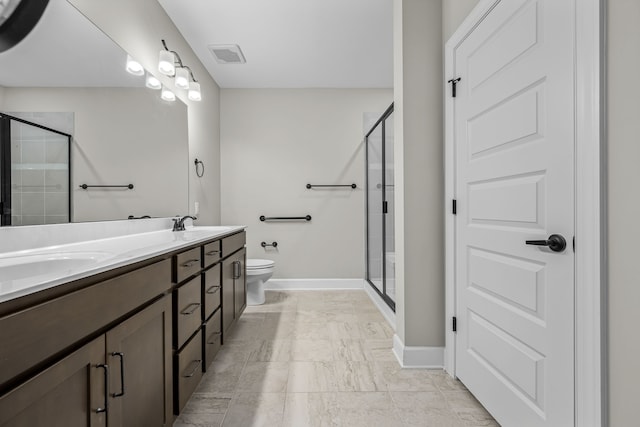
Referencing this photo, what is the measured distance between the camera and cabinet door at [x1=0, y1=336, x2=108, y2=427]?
2.04 feet

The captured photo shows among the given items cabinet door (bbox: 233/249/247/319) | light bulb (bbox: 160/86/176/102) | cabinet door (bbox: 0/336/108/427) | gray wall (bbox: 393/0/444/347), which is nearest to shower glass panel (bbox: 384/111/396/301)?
gray wall (bbox: 393/0/444/347)

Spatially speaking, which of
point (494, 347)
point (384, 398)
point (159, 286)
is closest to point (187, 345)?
point (159, 286)

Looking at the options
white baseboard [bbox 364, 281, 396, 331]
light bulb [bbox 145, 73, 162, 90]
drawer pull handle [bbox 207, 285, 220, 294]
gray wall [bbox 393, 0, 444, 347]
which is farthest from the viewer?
white baseboard [bbox 364, 281, 396, 331]

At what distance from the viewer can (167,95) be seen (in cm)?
252

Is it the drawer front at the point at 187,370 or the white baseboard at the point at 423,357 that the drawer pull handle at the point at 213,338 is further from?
the white baseboard at the point at 423,357

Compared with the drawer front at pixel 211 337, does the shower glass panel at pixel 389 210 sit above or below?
above

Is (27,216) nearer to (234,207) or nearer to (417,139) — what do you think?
(417,139)

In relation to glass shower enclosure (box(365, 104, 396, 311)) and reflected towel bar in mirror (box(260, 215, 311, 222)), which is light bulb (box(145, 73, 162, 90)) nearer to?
glass shower enclosure (box(365, 104, 396, 311))

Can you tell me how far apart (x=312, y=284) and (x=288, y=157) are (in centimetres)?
151

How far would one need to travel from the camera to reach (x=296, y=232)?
13.1ft

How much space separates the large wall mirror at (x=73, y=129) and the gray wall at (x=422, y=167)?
5.29 ft

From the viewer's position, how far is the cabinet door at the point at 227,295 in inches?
84.7

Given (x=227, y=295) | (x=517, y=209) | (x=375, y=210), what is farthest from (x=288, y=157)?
(x=517, y=209)
